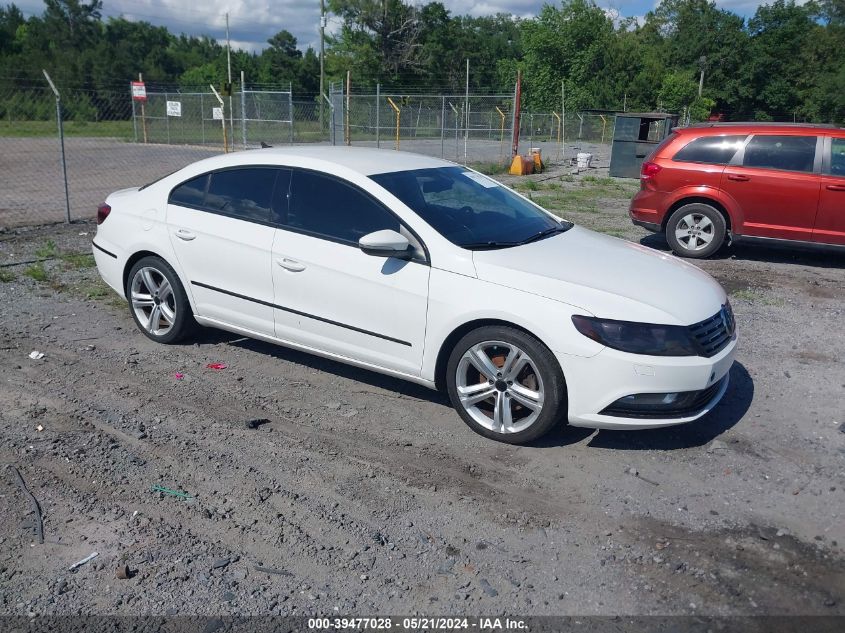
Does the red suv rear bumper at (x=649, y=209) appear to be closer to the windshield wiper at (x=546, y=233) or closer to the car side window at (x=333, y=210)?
the windshield wiper at (x=546, y=233)

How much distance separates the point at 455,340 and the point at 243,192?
1993 mm

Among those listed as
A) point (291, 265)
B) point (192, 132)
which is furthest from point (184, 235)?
point (192, 132)

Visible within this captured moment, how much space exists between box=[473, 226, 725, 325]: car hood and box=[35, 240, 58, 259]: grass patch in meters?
6.52

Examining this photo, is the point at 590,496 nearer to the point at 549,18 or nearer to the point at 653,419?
the point at 653,419

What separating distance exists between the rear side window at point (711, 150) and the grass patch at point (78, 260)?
7.28 meters

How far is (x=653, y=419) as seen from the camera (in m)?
4.21

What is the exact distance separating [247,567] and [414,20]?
61303mm

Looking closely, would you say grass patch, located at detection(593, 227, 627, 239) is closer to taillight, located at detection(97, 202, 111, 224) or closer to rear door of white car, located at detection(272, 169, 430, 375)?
rear door of white car, located at detection(272, 169, 430, 375)

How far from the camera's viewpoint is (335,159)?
528cm

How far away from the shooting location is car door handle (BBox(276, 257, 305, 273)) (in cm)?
498

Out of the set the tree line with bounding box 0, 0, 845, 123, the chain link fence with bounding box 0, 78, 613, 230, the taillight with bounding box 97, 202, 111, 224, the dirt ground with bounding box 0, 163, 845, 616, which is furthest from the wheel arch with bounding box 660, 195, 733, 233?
the tree line with bounding box 0, 0, 845, 123

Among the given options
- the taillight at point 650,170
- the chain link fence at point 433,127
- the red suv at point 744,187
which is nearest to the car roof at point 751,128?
the red suv at point 744,187

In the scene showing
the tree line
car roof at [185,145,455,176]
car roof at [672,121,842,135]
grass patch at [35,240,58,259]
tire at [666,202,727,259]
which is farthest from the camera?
the tree line

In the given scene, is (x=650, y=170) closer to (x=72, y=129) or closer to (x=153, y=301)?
(x=153, y=301)
